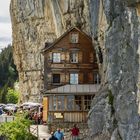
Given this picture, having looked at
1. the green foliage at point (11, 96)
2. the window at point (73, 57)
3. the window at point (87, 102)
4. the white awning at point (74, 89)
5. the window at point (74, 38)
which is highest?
the window at point (74, 38)

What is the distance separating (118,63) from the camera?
3800 cm

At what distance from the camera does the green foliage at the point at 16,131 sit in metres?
39.9

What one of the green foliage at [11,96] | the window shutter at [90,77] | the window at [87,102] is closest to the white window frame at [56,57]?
the window shutter at [90,77]

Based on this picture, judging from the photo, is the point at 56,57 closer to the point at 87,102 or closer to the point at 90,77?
the point at 90,77

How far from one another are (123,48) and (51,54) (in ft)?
79.0

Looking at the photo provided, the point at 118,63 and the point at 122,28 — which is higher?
the point at 122,28

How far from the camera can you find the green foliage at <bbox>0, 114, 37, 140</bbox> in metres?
39.9

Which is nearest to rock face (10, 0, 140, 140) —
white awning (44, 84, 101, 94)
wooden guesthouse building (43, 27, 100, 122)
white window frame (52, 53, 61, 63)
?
white awning (44, 84, 101, 94)

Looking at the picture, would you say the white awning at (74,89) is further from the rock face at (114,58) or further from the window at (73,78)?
the window at (73,78)

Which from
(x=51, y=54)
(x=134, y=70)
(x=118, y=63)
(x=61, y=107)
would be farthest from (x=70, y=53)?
(x=134, y=70)

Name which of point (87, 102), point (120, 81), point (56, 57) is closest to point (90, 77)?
point (56, 57)

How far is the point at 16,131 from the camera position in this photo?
40094mm

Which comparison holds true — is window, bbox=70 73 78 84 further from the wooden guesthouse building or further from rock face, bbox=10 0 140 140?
rock face, bbox=10 0 140 140

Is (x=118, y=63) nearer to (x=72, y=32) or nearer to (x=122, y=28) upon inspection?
(x=122, y=28)
